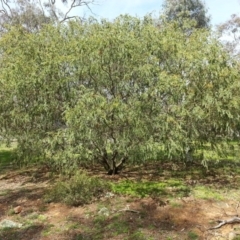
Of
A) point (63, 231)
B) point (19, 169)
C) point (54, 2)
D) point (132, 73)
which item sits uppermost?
point (54, 2)

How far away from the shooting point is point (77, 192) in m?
5.56

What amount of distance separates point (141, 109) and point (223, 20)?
53.0ft

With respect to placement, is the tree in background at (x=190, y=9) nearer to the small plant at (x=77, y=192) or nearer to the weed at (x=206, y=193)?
the weed at (x=206, y=193)

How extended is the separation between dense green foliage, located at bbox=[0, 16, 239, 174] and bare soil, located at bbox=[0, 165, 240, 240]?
3.16 feet

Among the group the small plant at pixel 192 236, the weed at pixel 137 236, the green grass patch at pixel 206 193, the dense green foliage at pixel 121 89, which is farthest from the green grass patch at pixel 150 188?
the small plant at pixel 192 236

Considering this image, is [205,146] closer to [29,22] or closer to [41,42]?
[41,42]

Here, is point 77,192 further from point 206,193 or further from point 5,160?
point 5,160

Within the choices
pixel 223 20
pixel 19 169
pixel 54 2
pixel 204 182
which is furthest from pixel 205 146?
pixel 54 2

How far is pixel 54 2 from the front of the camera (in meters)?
20.0

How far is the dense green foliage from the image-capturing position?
576 cm

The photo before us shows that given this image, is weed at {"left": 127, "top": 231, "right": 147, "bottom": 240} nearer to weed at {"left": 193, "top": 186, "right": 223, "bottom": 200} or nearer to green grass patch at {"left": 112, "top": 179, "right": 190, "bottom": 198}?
green grass patch at {"left": 112, "top": 179, "right": 190, "bottom": 198}

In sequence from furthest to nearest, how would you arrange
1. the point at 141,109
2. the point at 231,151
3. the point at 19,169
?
the point at 19,169
the point at 231,151
the point at 141,109

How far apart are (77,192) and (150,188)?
5.07 feet

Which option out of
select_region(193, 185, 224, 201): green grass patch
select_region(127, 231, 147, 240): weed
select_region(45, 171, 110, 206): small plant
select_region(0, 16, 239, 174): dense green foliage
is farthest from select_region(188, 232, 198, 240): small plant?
select_region(45, 171, 110, 206): small plant
